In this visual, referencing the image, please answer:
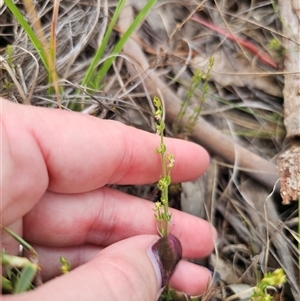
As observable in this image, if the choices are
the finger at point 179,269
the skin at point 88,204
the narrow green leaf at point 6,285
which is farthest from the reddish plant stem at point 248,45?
the narrow green leaf at point 6,285

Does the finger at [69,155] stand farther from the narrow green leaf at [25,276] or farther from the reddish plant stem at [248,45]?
the reddish plant stem at [248,45]

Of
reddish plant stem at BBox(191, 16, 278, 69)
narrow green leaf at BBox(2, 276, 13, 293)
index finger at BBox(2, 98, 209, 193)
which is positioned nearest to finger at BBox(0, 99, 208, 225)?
index finger at BBox(2, 98, 209, 193)

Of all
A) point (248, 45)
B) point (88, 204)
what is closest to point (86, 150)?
point (88, 204)

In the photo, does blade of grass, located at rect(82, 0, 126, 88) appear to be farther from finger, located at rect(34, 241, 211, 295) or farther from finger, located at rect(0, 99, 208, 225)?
finger, located at rect(34, 241, 211, 295)

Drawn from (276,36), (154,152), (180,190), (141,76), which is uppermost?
(276,36)

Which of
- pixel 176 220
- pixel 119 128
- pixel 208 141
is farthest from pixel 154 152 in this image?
pixel 208 141

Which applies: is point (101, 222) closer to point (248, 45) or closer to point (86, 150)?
point (86, 150)

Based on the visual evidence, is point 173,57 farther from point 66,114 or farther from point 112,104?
point 66,114

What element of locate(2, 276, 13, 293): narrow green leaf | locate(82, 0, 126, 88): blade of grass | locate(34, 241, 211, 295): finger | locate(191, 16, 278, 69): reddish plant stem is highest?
locate(191, 16, 278, 69): reddish plant stem
